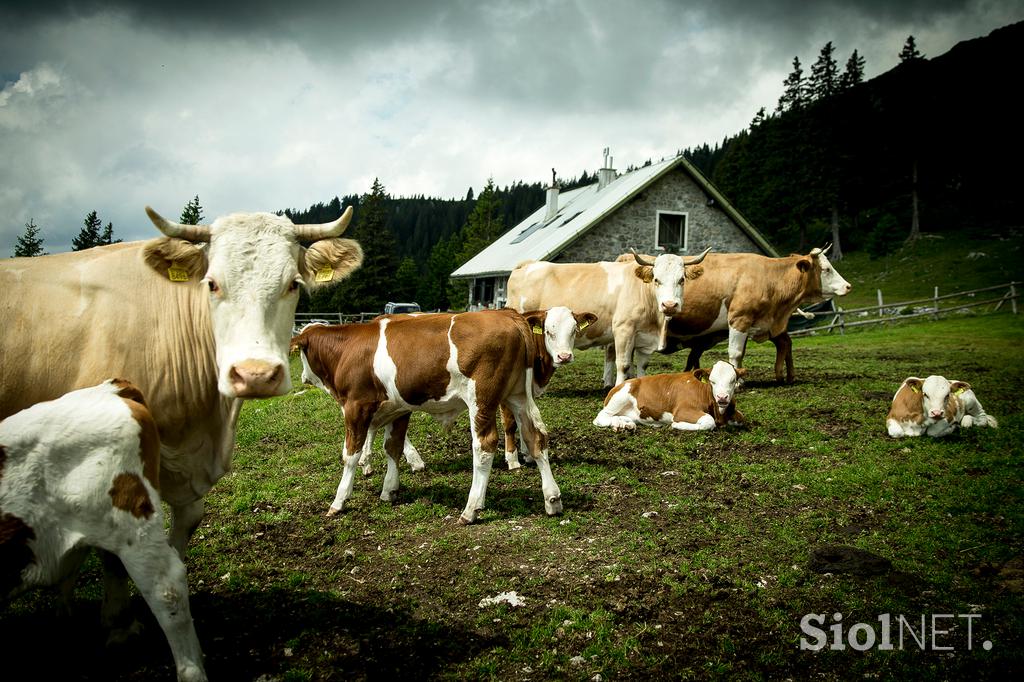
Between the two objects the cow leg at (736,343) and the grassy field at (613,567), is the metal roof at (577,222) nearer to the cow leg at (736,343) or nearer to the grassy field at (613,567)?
the cow leg at (736,343)

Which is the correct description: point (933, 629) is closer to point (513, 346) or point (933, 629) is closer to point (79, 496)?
point (513, 346)

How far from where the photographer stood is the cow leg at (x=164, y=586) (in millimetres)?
2920

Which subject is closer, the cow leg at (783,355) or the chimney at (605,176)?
the cow leg at (783,355)

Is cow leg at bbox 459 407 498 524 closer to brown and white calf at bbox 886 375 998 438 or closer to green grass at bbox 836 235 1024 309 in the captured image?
brown and white calf at bbox 886 375 998 438

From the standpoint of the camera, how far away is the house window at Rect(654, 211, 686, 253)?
89.9 ft

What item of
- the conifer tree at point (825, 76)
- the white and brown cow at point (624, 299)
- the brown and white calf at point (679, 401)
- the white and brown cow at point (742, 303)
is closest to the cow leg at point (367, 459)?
the brown and white calf at point (679, 401)

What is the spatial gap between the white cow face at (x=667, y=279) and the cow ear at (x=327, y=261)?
8100 mm

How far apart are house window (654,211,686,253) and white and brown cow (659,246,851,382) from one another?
13.7 m

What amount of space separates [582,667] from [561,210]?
104 ft

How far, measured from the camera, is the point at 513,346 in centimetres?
631

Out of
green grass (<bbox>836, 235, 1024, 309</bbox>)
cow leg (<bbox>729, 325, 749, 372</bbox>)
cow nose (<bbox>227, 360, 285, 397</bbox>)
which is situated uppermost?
green grass (<bbox>836, 235, 1024, 309</bbox>)

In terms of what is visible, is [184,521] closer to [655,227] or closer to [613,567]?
[613,567]

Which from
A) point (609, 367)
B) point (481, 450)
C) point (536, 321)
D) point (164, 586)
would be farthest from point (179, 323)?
point (609, 367)

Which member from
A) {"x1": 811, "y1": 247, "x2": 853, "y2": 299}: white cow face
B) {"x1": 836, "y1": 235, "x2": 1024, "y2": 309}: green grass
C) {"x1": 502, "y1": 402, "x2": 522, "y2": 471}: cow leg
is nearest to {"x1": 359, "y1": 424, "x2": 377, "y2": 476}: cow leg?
{"x1": 502, "y1": 402, "x2": 522, "y2": 471}: cow leg
